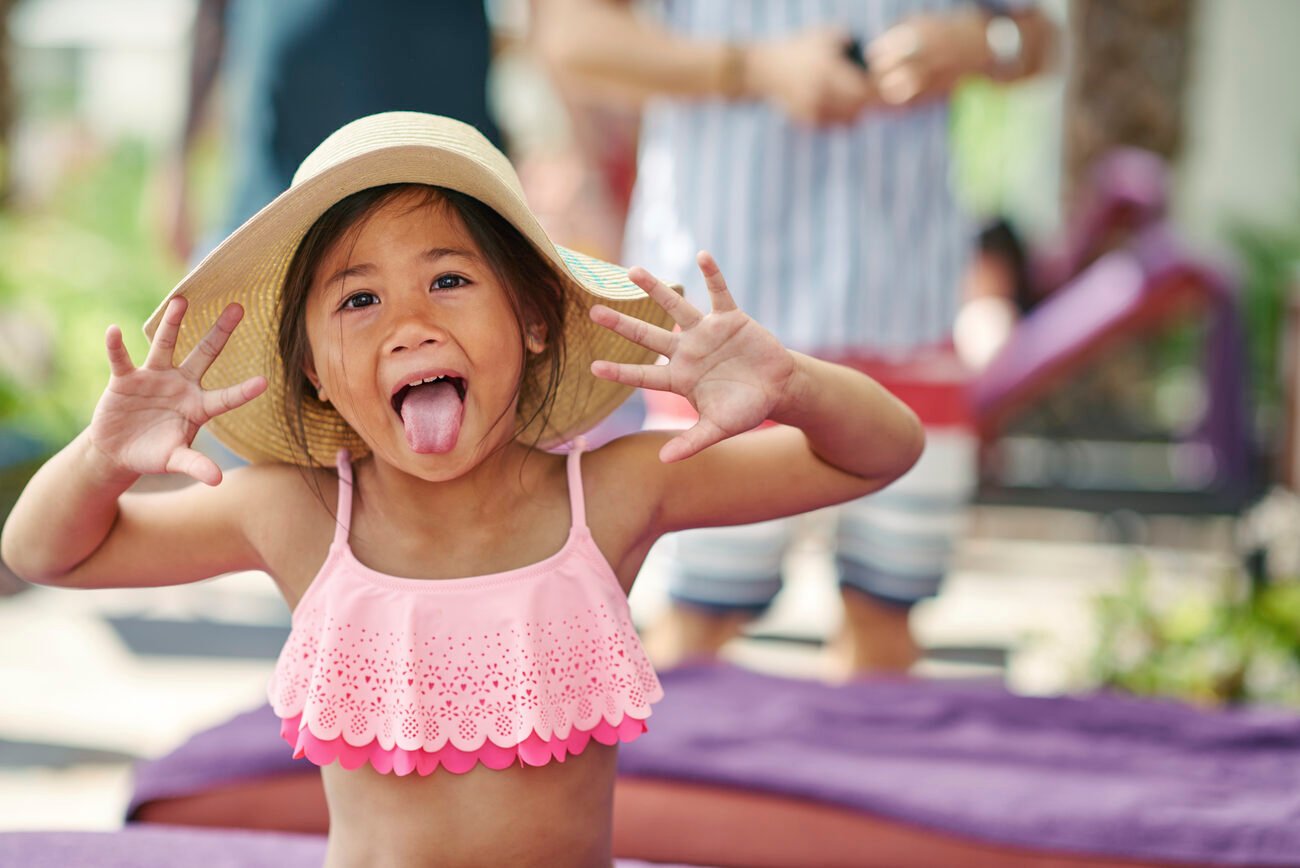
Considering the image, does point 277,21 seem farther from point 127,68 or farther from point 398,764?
point 127,68

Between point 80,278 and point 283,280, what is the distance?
17.4 feet

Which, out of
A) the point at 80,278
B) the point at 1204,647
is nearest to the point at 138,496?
the point at 1204,647

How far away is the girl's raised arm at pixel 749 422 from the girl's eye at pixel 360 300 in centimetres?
19

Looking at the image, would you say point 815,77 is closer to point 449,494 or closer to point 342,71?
point 342,71

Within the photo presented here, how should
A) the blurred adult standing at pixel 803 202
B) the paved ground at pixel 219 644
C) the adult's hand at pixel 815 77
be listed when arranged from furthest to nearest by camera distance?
the paved ground at pixel 219 644, the blurred adult standing at pixel 803 202, the adult's hand at pixel 815 77

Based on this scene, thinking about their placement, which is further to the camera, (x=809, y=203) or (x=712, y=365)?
A: (x=809, y=203)

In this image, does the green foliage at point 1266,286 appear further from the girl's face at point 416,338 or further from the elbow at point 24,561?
the elbow at point 24,561

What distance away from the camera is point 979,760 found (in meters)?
2.08

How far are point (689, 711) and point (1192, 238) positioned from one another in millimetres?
6050

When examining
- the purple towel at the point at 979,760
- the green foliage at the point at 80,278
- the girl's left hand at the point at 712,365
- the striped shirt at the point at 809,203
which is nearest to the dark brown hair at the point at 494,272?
the girl's left hand at the point at 712,365

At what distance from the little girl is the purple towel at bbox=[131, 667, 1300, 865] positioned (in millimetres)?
628

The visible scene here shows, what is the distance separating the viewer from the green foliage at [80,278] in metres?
4.49

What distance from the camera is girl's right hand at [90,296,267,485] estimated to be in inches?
47.6

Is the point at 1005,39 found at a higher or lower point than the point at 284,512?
higher
